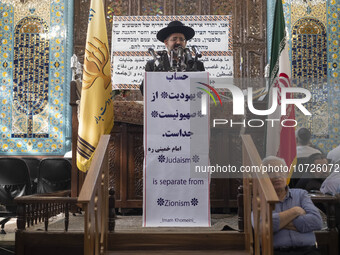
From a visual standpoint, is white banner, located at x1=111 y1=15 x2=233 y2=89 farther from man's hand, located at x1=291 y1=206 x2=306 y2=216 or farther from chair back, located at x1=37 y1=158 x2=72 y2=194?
man's hand, located at x1=291 y1=206 x2=306 y2=216

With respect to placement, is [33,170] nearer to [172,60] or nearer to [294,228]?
[172,60]

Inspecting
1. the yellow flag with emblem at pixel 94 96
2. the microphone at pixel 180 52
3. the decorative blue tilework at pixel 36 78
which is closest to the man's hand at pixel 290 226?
the microphone at pixel 180 52

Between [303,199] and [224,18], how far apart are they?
5.19 m

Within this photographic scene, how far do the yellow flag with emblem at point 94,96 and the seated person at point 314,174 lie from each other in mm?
2098

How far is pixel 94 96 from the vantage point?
15.0 feet

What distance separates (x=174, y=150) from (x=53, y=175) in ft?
8.98

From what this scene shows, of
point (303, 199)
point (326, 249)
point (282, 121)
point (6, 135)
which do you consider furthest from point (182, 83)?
point (6, 135)

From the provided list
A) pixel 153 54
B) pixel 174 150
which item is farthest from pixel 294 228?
pixel 153 54

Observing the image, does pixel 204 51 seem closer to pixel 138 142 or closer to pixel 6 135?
pixel 138 142

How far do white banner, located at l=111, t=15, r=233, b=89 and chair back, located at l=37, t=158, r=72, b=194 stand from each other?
1.98 m

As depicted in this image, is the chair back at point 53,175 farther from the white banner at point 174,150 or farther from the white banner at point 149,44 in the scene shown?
the white banner at point 174,150

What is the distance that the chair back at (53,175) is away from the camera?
5633 mm

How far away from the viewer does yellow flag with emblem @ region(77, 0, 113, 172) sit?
4453 millimetres

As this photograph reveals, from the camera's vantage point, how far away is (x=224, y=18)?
7770 mm
